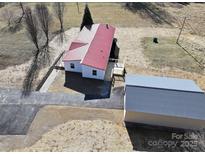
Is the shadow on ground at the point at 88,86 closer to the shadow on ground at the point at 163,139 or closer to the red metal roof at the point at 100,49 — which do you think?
the red metal roof at the point at 100,49

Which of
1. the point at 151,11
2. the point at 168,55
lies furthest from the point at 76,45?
the point at 151,11

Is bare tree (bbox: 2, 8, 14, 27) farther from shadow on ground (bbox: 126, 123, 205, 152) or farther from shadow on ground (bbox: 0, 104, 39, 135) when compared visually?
shadow on ground (bbox: 126, 123, 205, 152)

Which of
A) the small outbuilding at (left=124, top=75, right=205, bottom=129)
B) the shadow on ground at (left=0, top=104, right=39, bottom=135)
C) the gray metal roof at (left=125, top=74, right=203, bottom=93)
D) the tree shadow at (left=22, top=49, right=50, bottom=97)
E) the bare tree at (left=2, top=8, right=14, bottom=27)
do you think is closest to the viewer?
the small outbuilding at (left=124, top=75, right=205, bottom=129)

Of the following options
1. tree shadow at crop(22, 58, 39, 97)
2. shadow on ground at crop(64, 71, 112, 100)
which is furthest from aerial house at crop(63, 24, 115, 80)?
tree shadow at crop(22, 58, 39, 97)

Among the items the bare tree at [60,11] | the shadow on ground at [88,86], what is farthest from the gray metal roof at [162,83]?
the bare tree at [60,11]

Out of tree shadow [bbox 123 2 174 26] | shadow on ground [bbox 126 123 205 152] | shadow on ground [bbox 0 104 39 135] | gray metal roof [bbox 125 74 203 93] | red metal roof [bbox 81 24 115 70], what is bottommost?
shadow on ground [bbox 126 123 205 152]

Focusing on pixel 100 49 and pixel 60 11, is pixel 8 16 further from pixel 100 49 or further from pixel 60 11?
pixel 100 49

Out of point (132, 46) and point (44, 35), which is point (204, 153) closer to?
point (132, 46)
